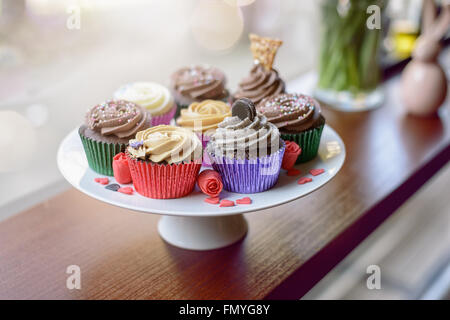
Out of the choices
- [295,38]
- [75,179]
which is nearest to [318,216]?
[75,179]

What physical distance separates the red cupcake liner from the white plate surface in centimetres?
2

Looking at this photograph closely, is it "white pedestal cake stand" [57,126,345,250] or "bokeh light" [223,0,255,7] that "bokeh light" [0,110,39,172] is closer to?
"white pedestal cake stand" [57,126,345,250]

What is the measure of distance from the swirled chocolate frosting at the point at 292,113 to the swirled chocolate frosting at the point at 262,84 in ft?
0.24

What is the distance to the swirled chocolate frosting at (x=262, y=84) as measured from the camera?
1304mm

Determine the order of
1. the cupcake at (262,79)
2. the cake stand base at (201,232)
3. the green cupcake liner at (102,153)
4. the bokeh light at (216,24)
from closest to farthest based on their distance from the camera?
the green cupcake liner at (102,153), the cake stand base at (201,232), the cupcake at (262,79), the bokeh light at (216,24)

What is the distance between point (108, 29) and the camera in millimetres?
1643

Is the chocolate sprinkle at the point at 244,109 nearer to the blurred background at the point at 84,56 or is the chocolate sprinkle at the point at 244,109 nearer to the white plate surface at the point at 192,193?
the white plate surface at the point at 192,193

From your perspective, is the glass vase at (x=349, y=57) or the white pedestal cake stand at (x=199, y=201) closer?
the white pedestal cake stand at (x=199, y=201)

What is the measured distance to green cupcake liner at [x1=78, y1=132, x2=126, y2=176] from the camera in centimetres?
108

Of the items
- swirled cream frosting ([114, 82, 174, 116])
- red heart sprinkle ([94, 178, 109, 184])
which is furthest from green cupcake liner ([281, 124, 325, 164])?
red heart sprinkle ([94, 178, 109, 184])

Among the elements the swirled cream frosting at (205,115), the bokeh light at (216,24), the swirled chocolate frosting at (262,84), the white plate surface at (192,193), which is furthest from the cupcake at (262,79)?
the bokeh light at (216,24)

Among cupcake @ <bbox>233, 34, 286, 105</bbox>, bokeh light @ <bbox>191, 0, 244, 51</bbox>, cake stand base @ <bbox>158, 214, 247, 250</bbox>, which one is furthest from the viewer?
bokeh light @ <bbox>191, 0, 244, 51</bbox>

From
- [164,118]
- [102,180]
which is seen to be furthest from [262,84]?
→ [102,180]

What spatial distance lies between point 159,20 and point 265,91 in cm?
66
